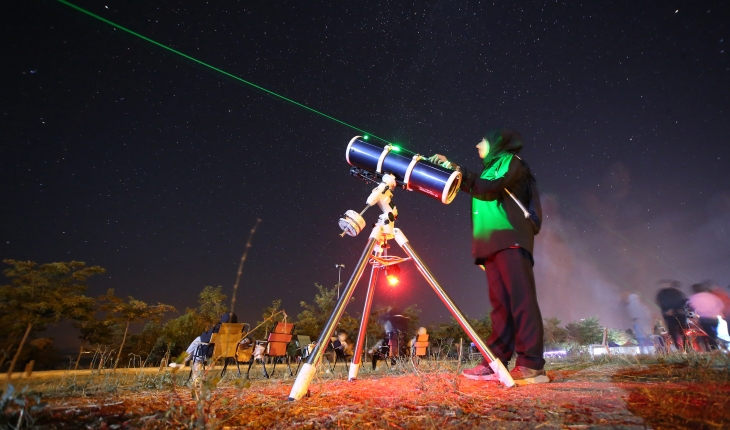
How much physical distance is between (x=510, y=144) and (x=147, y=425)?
4168mm

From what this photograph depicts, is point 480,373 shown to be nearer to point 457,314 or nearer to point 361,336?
point 457,314

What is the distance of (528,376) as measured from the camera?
339 centimetres

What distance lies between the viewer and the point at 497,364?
3064mm

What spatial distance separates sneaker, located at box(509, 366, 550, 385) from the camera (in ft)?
11.0

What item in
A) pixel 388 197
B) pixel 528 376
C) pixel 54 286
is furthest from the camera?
pixel 54 286

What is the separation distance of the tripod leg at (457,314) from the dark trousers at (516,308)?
1.74 ft

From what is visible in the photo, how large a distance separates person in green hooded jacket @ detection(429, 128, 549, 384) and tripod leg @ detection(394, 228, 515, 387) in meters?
0.40

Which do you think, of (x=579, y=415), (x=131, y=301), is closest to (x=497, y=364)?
(x=579, y=415)

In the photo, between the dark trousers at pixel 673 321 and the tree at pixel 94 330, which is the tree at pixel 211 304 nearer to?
the tree at pixel 94 330

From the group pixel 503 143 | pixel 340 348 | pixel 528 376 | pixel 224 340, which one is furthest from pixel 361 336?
pixel 340 348

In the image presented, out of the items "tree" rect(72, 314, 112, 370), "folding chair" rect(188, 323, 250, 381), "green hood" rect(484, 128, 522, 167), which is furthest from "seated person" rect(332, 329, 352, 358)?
"tree" rect(72, 314, 112, 370)

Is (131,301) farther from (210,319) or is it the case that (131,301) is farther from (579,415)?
(579,415)

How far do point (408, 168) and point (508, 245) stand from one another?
1.31 meters

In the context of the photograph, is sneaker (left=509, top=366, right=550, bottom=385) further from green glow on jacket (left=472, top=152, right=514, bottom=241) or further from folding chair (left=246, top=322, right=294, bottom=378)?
folding chair (left=246, top=322, right=294, bottom=378)
